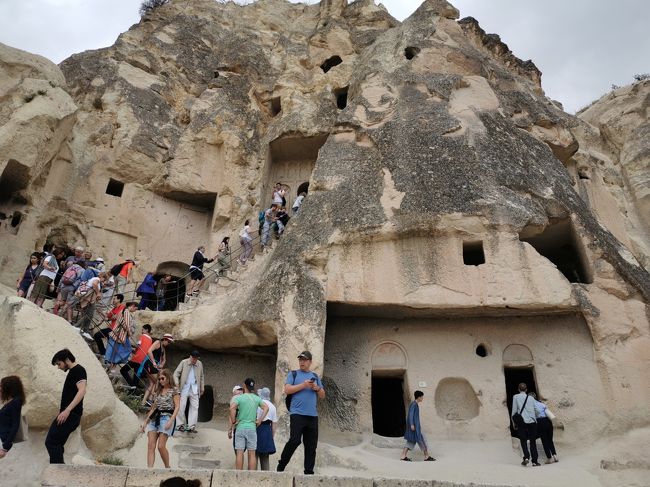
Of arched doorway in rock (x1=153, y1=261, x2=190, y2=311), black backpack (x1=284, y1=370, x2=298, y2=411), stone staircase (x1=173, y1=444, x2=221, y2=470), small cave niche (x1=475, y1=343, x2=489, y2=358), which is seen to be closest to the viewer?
black backpack (x1=284, y1=370, x2=298, y2=411)

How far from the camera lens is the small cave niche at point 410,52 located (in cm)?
1398

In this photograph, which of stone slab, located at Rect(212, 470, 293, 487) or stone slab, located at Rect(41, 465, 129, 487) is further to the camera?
stone slab, located at Rect(212, 470, 293, 487)

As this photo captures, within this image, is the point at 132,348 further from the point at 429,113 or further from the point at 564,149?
the point at 564,149

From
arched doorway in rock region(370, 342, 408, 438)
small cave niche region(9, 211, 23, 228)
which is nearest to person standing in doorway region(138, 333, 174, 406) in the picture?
arched doorway in rock region(370, 342, 408, 438)

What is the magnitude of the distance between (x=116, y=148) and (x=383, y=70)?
7.25 meters

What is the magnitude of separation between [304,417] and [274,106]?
12.3 metres

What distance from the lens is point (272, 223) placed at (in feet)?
41.6

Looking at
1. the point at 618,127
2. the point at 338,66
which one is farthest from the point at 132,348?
the point at 618,127

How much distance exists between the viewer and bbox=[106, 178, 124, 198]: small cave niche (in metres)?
14.7

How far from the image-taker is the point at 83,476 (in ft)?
15.4

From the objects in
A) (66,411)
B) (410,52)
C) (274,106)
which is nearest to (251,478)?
(66,411)

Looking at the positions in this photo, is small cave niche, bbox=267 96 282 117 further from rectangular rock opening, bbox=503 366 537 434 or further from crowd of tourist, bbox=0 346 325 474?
crowd of tourist, bbox=0 346 325 474

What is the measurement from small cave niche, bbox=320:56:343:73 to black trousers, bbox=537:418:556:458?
A: 12.6 m

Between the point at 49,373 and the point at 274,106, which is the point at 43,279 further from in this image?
the point at 274,106
